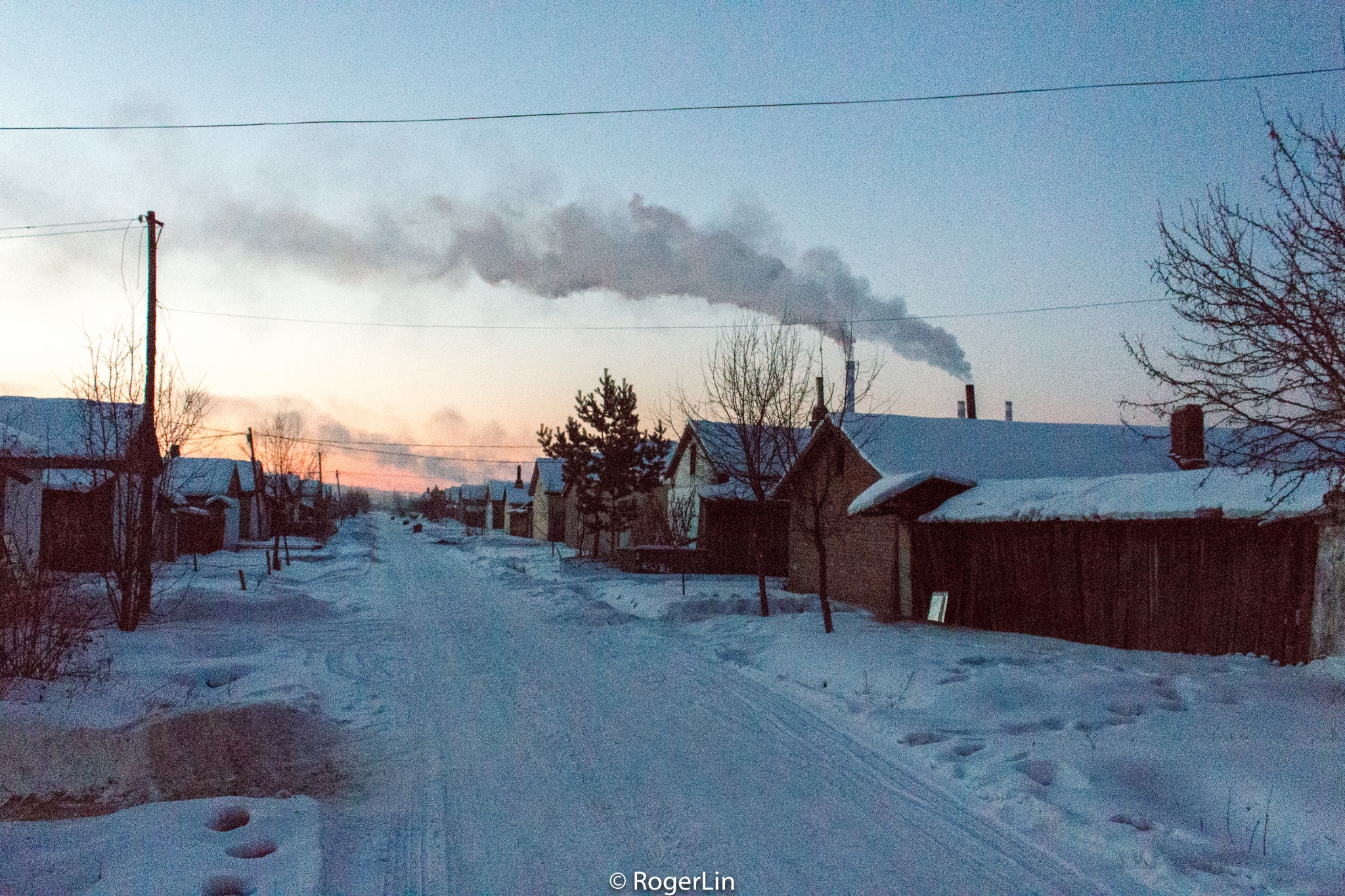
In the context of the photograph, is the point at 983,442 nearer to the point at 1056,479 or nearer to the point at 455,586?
the point at 1056,479

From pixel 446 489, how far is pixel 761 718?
195228 mm

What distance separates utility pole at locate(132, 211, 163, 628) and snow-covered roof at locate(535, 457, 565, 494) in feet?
131

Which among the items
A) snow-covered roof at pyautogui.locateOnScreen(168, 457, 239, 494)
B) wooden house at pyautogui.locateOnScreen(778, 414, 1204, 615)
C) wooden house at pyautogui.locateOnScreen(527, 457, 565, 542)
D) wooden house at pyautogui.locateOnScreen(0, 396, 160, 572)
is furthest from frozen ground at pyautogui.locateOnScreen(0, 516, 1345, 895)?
wooden house at pyautogui.locateOnScreen(527, 457, 565, 542)

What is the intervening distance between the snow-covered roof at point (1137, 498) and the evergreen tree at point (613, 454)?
20.0m

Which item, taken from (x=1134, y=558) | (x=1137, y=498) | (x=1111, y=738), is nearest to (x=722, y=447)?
(x=1134, y=558)

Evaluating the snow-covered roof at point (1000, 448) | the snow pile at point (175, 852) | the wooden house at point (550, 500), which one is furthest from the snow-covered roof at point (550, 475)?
the snow pile at point (175, 852)

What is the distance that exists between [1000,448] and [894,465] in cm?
490

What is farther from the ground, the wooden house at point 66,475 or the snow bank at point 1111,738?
the wooden house at point 66,475

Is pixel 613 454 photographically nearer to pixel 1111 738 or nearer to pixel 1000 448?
pixel 1000 448

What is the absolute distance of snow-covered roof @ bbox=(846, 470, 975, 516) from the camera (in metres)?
15.6

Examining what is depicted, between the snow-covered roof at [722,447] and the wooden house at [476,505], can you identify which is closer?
the snow-covered roof at [722,447]

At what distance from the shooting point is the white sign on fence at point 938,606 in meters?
16.1

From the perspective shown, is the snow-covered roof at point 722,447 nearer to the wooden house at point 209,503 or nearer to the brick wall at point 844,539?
the brick wall at point 844,539

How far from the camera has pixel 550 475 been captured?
5619 cm
